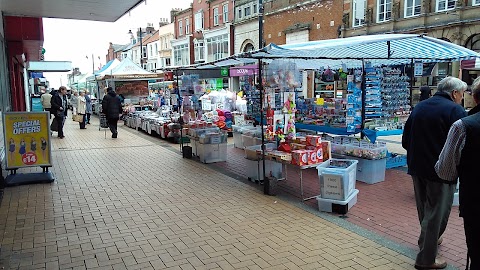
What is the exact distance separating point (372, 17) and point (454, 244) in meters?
20.4

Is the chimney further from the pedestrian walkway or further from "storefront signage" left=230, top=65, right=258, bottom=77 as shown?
the pedestrian walkway

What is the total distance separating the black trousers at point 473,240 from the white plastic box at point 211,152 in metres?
6.81

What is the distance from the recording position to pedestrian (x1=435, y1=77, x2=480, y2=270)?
2600 mm

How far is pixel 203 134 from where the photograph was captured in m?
9.23

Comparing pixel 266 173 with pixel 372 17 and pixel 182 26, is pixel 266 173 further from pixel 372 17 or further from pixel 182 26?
pixel 182 26

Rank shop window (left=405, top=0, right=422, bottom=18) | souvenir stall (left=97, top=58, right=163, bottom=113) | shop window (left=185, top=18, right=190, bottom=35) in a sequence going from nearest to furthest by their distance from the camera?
souvenir stall (left=97, top=58, right=163, bottom=113)
shop window (left=405, top=0, right=422, bottom=18)
shop window (left=185, top=18, right=190, bottom=35)

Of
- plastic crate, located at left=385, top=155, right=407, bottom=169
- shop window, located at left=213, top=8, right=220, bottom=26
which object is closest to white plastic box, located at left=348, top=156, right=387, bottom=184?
plastic crate, located at left=385, top=155, right=407, bottom=169

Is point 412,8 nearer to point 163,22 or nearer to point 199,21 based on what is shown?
point 199,21

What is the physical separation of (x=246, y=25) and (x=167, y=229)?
31.9 meters

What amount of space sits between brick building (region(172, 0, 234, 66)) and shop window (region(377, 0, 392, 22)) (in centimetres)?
1769

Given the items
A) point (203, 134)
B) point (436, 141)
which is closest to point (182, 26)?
point (203, 134)

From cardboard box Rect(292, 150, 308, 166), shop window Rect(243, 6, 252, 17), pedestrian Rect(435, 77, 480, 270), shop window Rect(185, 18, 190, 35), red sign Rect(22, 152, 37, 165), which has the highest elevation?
shop window Rect(185, 18, 190, 35)

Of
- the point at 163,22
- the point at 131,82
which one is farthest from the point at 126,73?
the point at 163,22

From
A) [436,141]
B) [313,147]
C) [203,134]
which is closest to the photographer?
[436,141]
